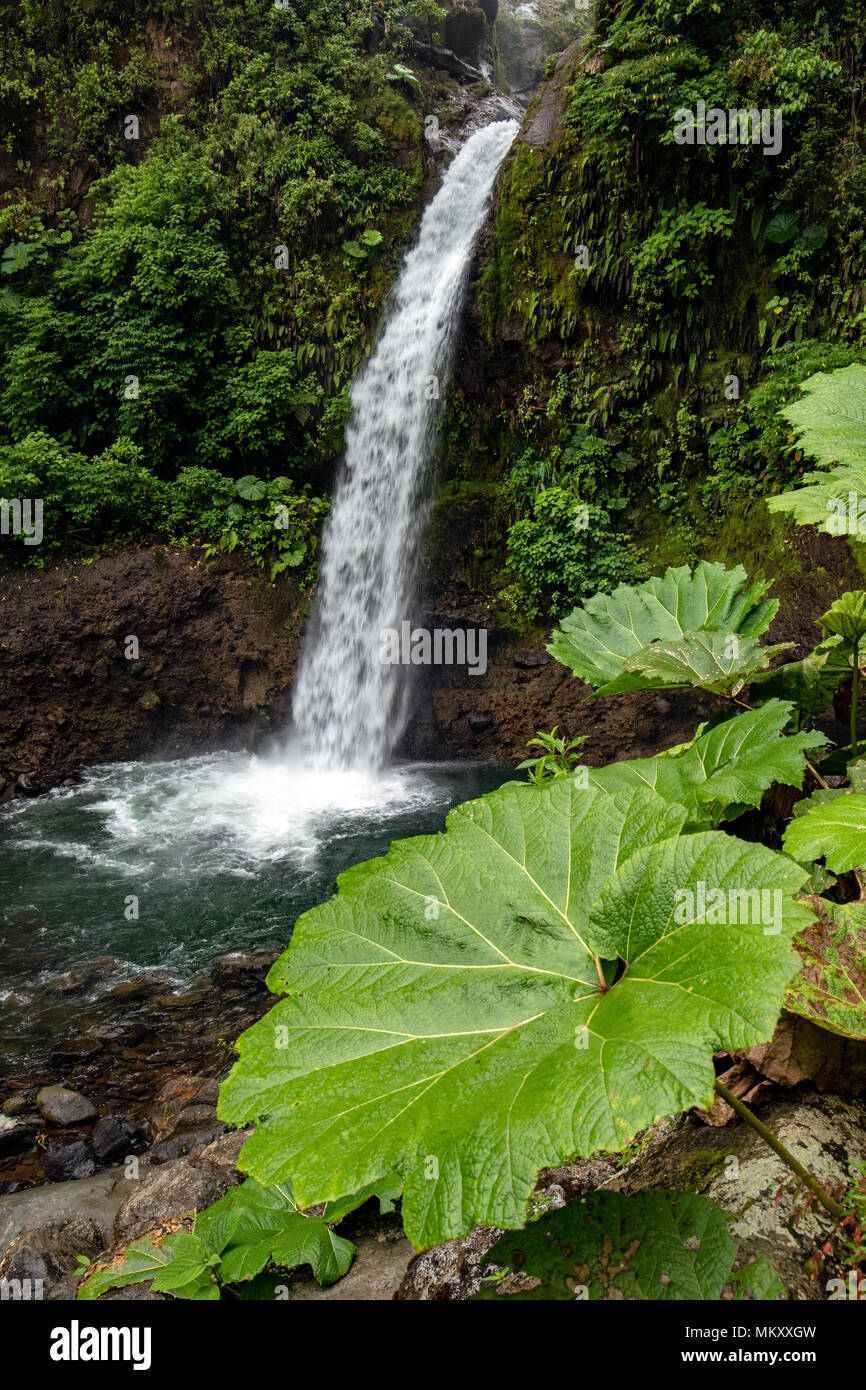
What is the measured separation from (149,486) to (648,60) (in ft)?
26.4

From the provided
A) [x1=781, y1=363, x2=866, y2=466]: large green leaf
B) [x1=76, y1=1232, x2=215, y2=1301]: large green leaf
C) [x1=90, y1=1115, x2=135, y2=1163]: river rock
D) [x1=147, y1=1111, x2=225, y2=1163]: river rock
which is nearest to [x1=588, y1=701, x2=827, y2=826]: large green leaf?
[x1=781, y1=363, x2=866, y2=466]: large green leaf

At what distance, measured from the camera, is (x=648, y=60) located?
857cm

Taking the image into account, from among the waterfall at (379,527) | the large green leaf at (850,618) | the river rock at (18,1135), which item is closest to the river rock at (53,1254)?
the river rock at (18,1135)

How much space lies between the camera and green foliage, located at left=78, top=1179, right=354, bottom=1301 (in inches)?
78.9

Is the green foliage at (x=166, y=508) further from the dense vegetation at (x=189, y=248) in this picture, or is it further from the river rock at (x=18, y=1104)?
the river rock at (x=18, y=1104)

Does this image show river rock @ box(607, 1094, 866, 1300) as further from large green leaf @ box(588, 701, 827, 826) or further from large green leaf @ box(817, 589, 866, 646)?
large green leaf @ box(817, 589, 866, 646)

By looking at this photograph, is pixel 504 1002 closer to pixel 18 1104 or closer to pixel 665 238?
pixel 18 1104

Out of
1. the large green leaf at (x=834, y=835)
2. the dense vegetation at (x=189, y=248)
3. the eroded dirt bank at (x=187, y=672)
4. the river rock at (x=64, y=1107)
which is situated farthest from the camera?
the dense vegetation at (x=189, y=248)

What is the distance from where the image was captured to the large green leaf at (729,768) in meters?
1.54

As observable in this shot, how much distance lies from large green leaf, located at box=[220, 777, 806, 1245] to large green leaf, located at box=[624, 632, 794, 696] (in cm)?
68

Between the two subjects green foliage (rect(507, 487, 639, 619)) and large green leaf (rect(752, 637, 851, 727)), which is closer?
large green leaf (rect(752, 637, 851, 727))

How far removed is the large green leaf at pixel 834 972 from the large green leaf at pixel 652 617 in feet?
2.80

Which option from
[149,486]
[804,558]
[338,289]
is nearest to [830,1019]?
[804,558]

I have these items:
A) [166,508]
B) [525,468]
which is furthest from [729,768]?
[166,508]
